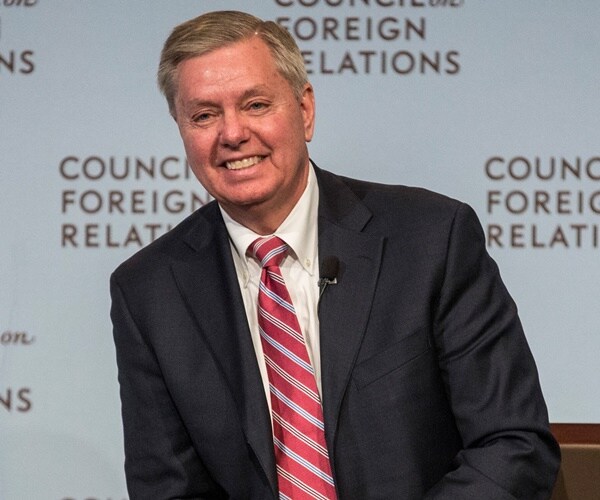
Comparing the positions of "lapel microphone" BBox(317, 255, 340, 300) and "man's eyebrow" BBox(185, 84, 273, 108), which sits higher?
"man's eyebrow" BBox(185, 84, 273, 108)

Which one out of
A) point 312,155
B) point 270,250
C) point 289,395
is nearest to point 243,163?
point 270,250

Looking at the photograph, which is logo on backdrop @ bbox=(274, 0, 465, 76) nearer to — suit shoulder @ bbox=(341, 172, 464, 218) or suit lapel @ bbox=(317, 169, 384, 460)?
suit shoulder @ bbox=(341, 172, 464, 218)

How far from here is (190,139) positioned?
2127 millimetres

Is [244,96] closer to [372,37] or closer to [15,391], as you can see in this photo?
[372,37]

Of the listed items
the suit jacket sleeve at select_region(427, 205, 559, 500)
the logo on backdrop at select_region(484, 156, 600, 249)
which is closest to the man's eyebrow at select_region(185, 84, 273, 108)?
the suit jacket sleeve at select_region(427, 205, 559, 500)

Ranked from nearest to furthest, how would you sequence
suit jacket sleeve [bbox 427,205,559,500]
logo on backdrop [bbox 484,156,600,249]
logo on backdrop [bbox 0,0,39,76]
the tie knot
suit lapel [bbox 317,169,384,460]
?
suit jacket sleeve [bbox 427,205,559,500] < suit lapel [bbox 317,169,384,460] < the tie knot < logo on backdrop [bbox 484,156,600,249] < logo on backdrop [bbox 0,0,39,76]

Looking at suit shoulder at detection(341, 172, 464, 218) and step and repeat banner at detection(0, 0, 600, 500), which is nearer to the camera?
suit shoulder at detection(341, 172, 464, 218)

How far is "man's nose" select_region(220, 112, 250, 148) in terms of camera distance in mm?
2064

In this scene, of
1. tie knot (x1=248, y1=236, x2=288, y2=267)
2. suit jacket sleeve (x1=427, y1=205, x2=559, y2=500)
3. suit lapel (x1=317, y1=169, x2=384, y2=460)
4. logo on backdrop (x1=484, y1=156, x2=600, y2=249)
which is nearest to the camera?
suit jacket sleeve (x1=427, y1=205, x2=559, y2=500)

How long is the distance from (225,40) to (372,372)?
2.29 feet

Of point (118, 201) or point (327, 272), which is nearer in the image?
point (327, 272)

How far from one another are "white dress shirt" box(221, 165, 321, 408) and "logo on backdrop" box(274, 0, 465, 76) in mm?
801

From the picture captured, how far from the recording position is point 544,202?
114 inches

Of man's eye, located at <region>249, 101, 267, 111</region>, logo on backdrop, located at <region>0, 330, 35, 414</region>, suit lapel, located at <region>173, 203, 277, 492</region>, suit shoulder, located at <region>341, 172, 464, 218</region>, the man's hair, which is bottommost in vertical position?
logo on backdrop, located at <region>0, 330, 35, 414</region>
